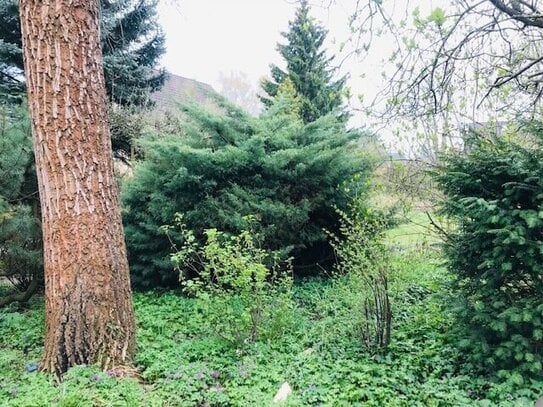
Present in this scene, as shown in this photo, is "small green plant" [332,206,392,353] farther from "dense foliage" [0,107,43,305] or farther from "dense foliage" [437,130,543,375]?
"dense foliage" [0,107,43,305]

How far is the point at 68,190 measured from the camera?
8.18ft

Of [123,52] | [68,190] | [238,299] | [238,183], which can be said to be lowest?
[238,299]

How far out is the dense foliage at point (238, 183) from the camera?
435 centimetres

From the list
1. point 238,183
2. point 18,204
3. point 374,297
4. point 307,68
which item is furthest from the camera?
point 307,68

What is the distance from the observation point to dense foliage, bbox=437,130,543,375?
2178 mm

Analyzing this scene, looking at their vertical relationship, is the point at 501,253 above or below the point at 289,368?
above

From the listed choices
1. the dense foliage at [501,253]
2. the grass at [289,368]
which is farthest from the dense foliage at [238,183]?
the dense foliage at [501,253]

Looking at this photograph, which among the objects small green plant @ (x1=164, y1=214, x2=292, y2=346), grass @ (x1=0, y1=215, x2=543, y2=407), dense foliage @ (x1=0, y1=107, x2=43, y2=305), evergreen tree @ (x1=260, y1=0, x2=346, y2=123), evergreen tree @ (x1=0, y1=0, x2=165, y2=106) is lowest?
grass @ (x1=0, y1=215, x2=543, y2=407)

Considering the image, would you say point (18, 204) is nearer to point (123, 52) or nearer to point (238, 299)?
point (238, 299)

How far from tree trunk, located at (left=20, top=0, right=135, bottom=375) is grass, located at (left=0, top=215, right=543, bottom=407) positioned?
0.73 feet

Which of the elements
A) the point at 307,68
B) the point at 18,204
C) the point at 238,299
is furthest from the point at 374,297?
the point at 307,68

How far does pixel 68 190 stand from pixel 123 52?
6136 millimetres

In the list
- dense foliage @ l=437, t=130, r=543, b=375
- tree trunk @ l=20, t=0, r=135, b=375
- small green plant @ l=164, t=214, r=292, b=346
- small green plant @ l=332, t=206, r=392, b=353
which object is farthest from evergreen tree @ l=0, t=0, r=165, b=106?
dense foliage @ l=437, t=130, r=543, b=375

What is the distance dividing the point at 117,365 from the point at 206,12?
3959 millimetres
